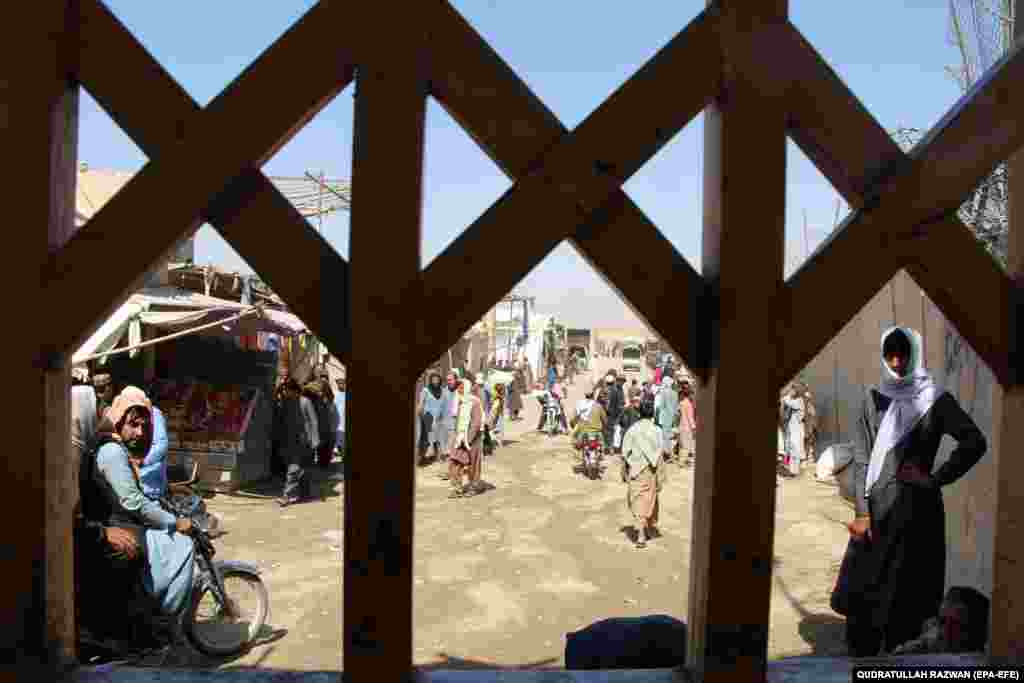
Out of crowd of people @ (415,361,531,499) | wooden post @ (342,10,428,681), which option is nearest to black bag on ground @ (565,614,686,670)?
wooden post @ (342,10,428,681)

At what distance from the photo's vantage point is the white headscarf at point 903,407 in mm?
2570

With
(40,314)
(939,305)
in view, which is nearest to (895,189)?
(939,305)

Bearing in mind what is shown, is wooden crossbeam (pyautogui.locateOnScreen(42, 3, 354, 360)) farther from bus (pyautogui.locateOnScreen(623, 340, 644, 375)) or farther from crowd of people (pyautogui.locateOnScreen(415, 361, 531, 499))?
bus (pyautogui.locateOnScreen(623, 340, 644, 375))

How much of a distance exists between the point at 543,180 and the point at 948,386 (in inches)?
288

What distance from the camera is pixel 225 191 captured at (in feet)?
3.10

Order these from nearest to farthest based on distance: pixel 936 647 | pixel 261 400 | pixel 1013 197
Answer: pixel 1013 197, pixel 936 647, pixel 261 400

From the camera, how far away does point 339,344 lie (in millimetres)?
938

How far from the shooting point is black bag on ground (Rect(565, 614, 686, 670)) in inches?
61.6

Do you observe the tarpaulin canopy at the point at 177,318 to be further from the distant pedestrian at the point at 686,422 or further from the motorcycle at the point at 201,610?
the distant pedestrian at the point at 686,422

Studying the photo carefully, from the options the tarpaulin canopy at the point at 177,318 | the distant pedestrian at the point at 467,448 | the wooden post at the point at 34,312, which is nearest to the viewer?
the wooden post at the point at 34,312

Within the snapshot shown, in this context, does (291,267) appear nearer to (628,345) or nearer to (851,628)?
(851,628)

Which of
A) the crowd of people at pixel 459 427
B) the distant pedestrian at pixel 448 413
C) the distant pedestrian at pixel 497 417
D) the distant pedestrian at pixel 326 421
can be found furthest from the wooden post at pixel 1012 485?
the distant pedestrian at pixel 497 417

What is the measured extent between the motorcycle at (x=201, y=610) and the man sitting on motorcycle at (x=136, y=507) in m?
0.09

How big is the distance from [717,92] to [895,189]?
10.7 inches
